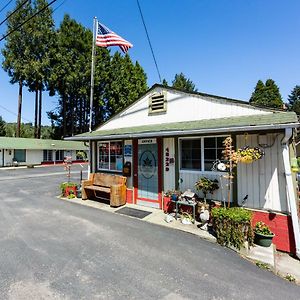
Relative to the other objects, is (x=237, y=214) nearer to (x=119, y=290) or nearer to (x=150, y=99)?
(x=119, y=290)

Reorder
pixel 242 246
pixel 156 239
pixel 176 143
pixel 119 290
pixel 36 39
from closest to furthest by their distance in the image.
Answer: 1. pixel 119 290
2. pixel 242 246
3. pixel 156 239
4. pixel 176 143
5. pixel 36 39

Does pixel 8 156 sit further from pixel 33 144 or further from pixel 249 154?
pixel 249 154

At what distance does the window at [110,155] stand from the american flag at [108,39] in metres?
4.57

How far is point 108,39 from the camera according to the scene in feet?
34.5

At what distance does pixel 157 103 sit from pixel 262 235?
594 centimetres

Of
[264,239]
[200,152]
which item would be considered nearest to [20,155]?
[200,152]

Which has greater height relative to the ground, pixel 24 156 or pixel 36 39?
pixel 36 39

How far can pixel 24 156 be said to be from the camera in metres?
27.8

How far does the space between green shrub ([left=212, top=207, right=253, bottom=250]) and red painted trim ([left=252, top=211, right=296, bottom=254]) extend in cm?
70

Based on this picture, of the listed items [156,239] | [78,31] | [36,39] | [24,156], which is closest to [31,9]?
[36,39]

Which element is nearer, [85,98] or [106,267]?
[106,267]

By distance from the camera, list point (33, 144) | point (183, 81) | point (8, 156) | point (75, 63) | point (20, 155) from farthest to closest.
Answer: point (183, 81), point (75, 63), point (33, 144), point (20, 155), point (8, 156)

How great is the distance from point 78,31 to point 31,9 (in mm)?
7243

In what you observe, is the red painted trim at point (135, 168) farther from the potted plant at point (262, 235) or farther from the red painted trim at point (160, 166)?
the potted plant at point (262, 235)
